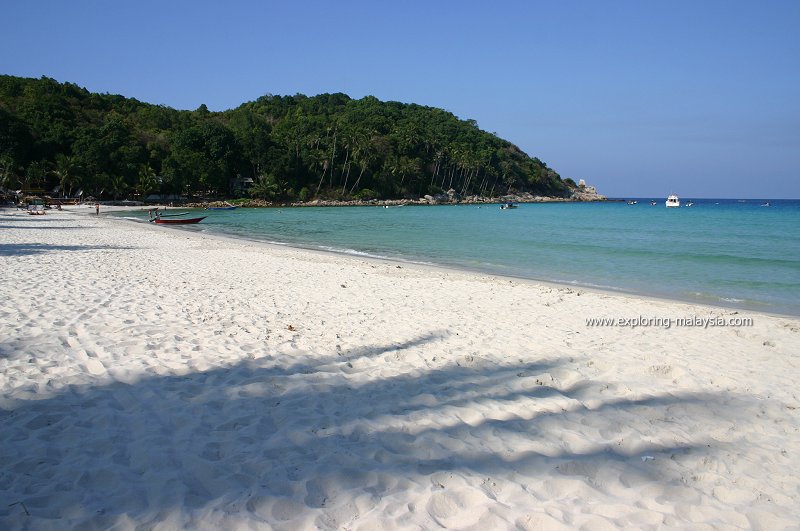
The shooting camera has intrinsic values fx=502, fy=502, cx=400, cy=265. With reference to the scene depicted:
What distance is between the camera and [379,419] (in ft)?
13.1

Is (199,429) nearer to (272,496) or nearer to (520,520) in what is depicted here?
(272,496)

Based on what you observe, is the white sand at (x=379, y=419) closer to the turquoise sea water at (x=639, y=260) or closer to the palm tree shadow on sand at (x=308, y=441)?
the palm tree shadow on sand at (x=308, y=441)

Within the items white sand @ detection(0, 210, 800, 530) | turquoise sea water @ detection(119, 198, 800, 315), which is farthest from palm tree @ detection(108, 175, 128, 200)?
white sand @ detection(0, 210, 800, 530)

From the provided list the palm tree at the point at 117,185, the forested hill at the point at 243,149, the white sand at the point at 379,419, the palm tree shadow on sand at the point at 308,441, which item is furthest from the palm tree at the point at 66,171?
the palm tree shadow on sand at the point at 308,441

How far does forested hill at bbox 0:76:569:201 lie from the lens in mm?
66062

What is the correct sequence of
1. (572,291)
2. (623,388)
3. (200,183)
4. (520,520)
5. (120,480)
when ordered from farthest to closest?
1. (200,183)
2. (572,291)
3. (623,388)
4. (120,480)
5. (520,520)

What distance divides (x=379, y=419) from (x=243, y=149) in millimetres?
87907

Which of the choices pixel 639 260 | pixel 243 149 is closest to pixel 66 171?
pixel 243 149

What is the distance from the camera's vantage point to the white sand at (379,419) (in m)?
2.82

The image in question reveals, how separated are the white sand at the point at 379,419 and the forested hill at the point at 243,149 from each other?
6443cm

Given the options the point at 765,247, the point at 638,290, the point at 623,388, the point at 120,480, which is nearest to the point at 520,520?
the point at 120,480

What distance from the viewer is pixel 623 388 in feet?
16.3

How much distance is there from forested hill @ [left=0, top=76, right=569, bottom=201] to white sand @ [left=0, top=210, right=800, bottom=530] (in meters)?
64.4

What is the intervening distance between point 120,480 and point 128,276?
877 centimetres
